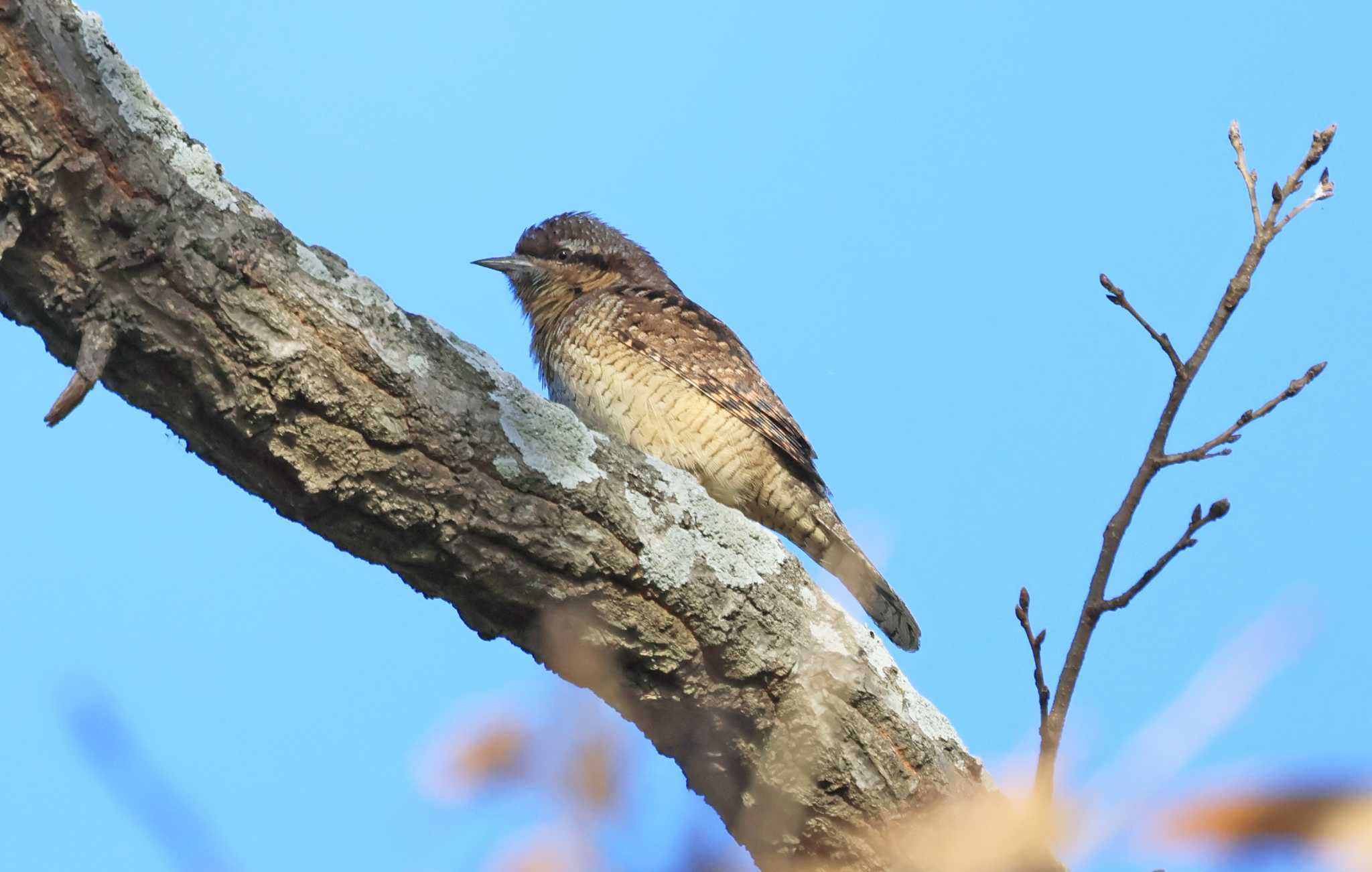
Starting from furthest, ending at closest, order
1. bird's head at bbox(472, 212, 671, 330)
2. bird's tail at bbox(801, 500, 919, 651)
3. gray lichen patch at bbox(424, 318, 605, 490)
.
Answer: bird's head at bbox(472, 212, 671, 330)
bird's tail at bbox(801, 500, 919, 651)
gray lichen patch at bbox(424, 318, 605, 490)

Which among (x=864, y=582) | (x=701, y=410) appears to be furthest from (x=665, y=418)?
(x=864, y=582)

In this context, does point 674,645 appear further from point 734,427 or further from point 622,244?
point 622,244

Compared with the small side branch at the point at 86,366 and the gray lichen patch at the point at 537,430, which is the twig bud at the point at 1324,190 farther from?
the small side branch at the point at 86,366

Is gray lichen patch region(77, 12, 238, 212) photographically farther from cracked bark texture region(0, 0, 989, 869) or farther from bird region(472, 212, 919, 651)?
bird region(472, 212, 919, 651)

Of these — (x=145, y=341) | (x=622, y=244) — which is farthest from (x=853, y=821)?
(x=622, y=244)

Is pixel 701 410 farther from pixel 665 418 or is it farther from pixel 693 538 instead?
pixel 693 538

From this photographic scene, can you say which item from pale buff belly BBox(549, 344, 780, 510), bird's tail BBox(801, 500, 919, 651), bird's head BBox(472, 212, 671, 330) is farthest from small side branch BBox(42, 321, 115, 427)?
bird's head BBox(472, 212, 671, 330)

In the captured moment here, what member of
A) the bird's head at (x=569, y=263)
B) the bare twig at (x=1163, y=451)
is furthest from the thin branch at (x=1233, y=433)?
the bird's head at (x=569, y=263)
